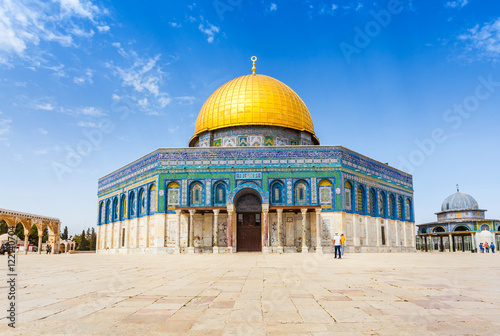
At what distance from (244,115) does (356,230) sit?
11.1 metres

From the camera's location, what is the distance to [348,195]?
1066 inches

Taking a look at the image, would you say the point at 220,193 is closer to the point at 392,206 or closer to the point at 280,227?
the point at 280,227

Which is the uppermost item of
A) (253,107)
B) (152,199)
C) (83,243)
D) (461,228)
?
(253,107)

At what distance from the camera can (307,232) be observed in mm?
26031

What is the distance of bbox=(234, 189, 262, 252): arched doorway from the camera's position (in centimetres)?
2642

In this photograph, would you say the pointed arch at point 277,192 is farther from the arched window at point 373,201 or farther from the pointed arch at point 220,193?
the arched window at point 373,201

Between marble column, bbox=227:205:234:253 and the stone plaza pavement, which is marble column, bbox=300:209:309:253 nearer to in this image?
marble column, bbox=227:205:234:253

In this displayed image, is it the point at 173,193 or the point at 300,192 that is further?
the point at 173,193

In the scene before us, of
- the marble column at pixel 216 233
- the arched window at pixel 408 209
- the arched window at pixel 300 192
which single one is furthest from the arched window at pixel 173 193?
the arched window at pixel 408 209

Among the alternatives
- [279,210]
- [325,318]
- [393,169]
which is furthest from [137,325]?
[393,169]

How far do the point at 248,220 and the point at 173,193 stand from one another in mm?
5112

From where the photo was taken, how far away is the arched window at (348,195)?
87.7ft

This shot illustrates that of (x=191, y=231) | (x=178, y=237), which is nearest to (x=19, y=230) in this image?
(x=178, y=237)

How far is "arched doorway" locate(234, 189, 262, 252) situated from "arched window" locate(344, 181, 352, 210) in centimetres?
548
